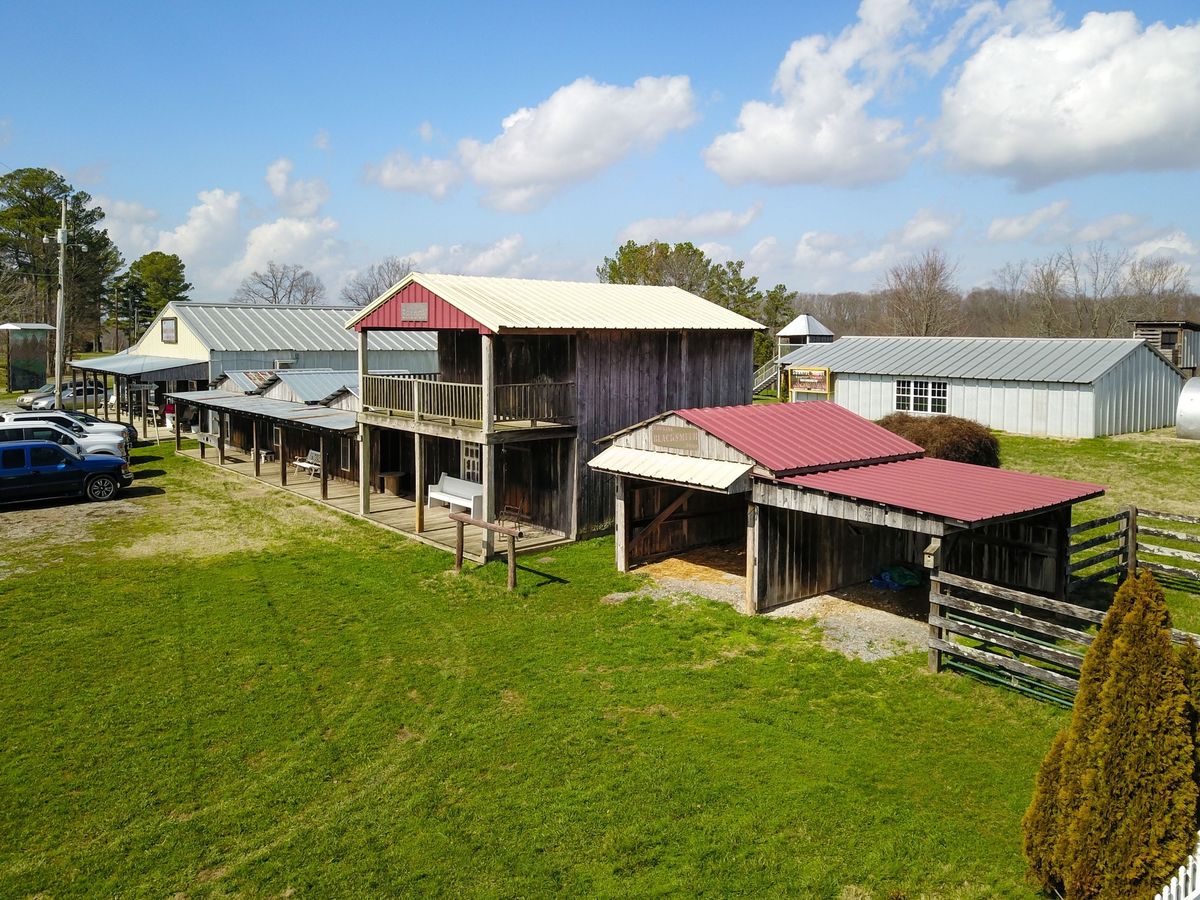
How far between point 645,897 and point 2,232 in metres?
87.2

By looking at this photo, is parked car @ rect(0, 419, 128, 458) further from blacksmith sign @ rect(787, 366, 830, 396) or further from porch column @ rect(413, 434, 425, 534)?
blacksmith sign @ rect(787, 366, 830, 396)

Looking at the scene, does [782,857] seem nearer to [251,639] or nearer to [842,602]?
[842,602]

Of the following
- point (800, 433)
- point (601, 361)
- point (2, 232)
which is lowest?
point (800, 433)

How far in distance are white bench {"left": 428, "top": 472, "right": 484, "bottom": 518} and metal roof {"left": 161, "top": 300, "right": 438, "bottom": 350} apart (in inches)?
904

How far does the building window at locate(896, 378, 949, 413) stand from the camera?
3591cm

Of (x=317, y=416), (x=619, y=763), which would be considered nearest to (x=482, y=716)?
(x=619, y=763)

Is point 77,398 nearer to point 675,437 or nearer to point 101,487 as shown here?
point 101,487

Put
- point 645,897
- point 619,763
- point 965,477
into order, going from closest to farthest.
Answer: point 645,897, point 619,763, point 965,477

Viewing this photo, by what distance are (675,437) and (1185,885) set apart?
37.4 feet

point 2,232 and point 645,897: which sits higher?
point 2,232

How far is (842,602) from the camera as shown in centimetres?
1576

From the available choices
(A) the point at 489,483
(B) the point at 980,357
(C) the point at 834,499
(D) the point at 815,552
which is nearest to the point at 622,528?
(A) the point at 489,483

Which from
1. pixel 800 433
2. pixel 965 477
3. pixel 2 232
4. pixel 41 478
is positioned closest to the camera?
pixel 965 477

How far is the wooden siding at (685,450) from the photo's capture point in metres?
15.9
